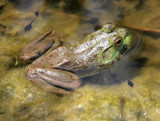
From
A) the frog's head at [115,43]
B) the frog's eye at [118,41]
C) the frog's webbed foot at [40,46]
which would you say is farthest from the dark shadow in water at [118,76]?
the frog's webbed foot at [40,46]

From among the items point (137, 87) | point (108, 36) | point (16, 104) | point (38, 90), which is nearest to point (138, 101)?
point (137, 87)

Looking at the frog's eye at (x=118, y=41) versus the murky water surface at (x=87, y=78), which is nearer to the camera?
the murky water surface at (x=87, y=78)

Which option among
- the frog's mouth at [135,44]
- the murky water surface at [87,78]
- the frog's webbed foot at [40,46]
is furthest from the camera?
the frog's mouth at [135,44]

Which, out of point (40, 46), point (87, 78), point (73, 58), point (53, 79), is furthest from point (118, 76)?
point (40, 46)

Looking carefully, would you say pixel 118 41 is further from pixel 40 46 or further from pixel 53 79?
pixel 40 46

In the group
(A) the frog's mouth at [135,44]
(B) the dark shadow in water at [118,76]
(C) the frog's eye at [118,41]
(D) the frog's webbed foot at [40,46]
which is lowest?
(B) the dark shadow in water at [118,76]

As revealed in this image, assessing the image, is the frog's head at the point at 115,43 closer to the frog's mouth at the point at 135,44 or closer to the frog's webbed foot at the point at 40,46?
the frog's mouth at the point at 135,44

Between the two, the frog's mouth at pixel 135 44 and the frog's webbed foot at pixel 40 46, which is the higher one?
the frog's webbed foot at pixel 40 46

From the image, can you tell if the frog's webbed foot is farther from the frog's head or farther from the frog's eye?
the frog's eye

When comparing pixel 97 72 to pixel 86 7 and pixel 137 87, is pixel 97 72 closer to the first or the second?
pixel 137 87
